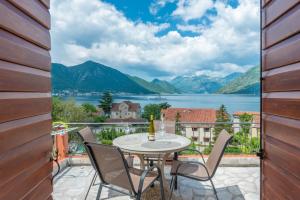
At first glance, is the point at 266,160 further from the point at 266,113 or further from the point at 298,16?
the point at 298,16

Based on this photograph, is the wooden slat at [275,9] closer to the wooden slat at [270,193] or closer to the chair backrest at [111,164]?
the wooden slat at [270,193]

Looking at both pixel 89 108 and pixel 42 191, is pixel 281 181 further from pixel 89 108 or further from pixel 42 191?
pixel 89 108

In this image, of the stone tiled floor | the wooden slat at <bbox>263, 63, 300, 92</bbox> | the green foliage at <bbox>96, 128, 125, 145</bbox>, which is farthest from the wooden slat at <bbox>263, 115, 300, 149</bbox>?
the green foliage at <bbox>96, 128, 125, 145</bbox>

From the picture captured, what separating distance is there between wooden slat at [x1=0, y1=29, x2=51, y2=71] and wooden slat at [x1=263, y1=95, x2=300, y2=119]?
1314mm

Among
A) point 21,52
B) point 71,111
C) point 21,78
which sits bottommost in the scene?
point 71,111

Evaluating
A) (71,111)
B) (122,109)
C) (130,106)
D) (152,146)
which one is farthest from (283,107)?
(71,111)

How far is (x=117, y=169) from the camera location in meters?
2.25

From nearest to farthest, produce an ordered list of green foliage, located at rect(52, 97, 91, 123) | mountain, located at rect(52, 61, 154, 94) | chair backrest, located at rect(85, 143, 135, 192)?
chair backrest, located at rect(85, 143, 135, 192) < green foliage, located at rect(52, 97, 91, 123) < mountain, located at rect(52, 61, 154, 94)

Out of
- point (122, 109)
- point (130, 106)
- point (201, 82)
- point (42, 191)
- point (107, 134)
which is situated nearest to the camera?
point (42, 191)

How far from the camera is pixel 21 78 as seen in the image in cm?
109

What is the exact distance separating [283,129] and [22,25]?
142cm

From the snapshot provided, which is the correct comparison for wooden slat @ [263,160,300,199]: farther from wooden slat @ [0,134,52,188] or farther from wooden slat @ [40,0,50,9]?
wooden slat @ [40,0,50,9]

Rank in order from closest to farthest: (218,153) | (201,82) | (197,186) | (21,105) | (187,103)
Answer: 1. (21,105)
2. (218,153)
3. (197,186)
4. (187,103)
5. (201,82)

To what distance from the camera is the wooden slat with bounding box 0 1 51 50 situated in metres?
0.94
